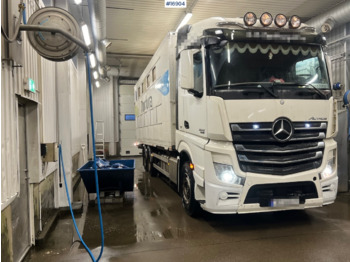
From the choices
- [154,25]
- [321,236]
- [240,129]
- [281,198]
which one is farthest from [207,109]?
[154,25]

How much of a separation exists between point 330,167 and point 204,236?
6.69 ft

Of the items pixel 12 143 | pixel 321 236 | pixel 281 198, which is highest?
pixel 12 143

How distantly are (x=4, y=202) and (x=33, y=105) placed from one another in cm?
163

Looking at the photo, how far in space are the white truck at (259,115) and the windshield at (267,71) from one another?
1 centimetres

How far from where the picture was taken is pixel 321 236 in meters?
3.56

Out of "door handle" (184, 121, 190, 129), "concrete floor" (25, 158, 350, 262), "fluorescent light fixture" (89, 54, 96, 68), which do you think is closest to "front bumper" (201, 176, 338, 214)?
"concrete floor" (25, 158, 350, 262)

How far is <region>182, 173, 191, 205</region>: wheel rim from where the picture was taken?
428 centimetres

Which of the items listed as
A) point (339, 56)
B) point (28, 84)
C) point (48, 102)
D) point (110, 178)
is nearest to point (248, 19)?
point (28, 84)

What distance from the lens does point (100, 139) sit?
47.2 ft

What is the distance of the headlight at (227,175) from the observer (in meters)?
3.42

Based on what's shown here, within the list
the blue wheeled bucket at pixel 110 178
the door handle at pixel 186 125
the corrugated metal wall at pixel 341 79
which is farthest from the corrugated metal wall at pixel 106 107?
the door handle at pixel 186 125

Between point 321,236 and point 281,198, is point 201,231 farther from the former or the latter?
point 321,236

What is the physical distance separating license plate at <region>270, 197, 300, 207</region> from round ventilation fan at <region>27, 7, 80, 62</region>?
3073 millimetres

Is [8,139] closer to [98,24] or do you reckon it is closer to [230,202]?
[230,202]
